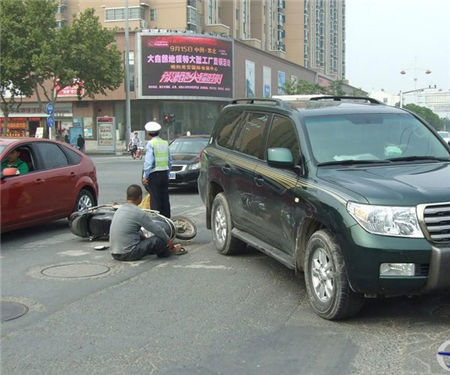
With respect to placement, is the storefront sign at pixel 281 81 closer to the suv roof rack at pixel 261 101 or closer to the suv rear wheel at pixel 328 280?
the suv roof rack at pixel 261 101

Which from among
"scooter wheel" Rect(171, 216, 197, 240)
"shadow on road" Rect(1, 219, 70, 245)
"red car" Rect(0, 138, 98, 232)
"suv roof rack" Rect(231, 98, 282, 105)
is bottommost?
"shadow on road" Rect(1, 219, 70, 245)

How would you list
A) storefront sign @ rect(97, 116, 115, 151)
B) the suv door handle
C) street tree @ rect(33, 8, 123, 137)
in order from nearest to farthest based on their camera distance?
the suv door handle
street tree @ rect(33, 8, 123, 137)
storefront sign @ rect(97, 116, 115, 151)

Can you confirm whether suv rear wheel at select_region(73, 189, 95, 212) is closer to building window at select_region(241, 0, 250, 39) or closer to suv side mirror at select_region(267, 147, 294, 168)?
suv side mirror at select_region(267, 147, 294, 168)

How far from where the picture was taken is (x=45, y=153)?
9344 mm

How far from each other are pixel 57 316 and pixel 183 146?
460 inches

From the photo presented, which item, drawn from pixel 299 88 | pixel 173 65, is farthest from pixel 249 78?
pixel 173 65

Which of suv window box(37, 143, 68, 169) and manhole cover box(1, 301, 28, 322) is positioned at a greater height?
suv window box(37, 143, 68, 169)

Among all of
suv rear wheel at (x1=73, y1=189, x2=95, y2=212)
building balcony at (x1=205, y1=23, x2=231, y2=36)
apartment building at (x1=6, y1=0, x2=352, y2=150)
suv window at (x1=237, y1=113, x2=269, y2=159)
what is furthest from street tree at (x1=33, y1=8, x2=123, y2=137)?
suv window at (x1=237, y1=113, x2=269, y2=159)

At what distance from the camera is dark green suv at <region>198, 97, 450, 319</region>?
4.46 metres

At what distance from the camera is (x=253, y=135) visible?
6.98m

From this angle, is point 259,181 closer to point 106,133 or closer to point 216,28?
point 106,133

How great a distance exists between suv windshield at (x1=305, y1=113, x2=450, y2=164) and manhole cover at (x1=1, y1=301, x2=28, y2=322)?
3.11 meters

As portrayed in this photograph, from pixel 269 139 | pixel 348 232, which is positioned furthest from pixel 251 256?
pixel 348 232

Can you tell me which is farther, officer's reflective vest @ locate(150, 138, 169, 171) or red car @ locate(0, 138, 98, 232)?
officer's reflective vest @ locate(150, 138, 169, 171)
